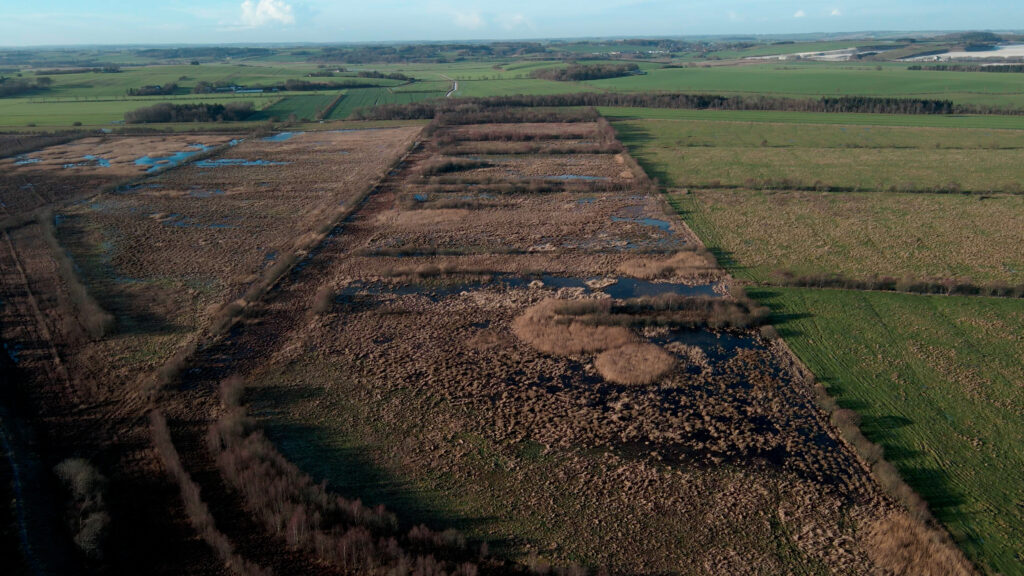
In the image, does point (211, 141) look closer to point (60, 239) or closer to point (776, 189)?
point (60, 239)

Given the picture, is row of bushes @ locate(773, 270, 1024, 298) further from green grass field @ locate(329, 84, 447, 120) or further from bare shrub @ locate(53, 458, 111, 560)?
green grass field @ locate(329, 84, 447, 120)

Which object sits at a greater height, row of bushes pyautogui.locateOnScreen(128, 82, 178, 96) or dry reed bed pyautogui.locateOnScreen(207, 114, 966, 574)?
row of bushes pyautogui.locateOnScreen(128, 82, 178, 96)

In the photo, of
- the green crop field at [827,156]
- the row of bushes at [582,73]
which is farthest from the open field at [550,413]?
the row of bushes at [582,73]

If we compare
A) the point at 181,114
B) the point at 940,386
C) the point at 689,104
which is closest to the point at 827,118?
the point at 689,104

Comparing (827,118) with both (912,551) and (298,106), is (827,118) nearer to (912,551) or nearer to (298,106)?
(912,551)

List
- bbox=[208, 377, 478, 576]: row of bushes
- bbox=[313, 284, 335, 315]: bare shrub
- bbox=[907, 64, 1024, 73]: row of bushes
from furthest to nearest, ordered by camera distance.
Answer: bbox=[907, 64, 1024, 73]: row of bushes → bbox=[313, 284, 335, 315]: bare shrub → bbox=[208, 377, 478, 576]: row of bushes

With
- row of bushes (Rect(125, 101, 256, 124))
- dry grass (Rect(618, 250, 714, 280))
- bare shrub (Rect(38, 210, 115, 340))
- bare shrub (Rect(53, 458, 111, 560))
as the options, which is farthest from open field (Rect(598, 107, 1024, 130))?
→ bare shrub (Rect(53, 458, 111, 560))

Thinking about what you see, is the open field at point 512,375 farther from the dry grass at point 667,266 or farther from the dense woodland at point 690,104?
the dense woodland at point 690,104
